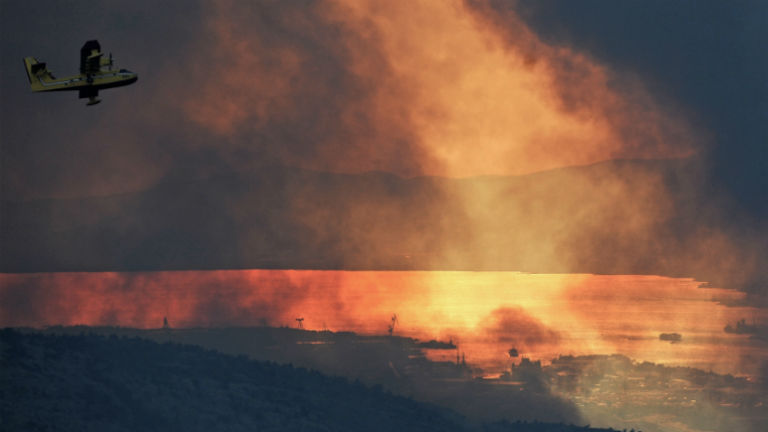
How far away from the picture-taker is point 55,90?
152m

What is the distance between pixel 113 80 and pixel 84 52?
538cm

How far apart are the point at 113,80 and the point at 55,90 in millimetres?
10438

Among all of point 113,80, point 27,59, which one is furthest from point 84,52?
point 27,59

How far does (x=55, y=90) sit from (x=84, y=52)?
10.1 m

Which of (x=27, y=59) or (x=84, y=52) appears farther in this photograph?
(x=27, y=59)

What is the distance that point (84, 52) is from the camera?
145 meters

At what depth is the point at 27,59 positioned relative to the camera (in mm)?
156625

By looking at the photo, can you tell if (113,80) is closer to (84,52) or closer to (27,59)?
(84,52)

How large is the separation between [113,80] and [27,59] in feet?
59.7
